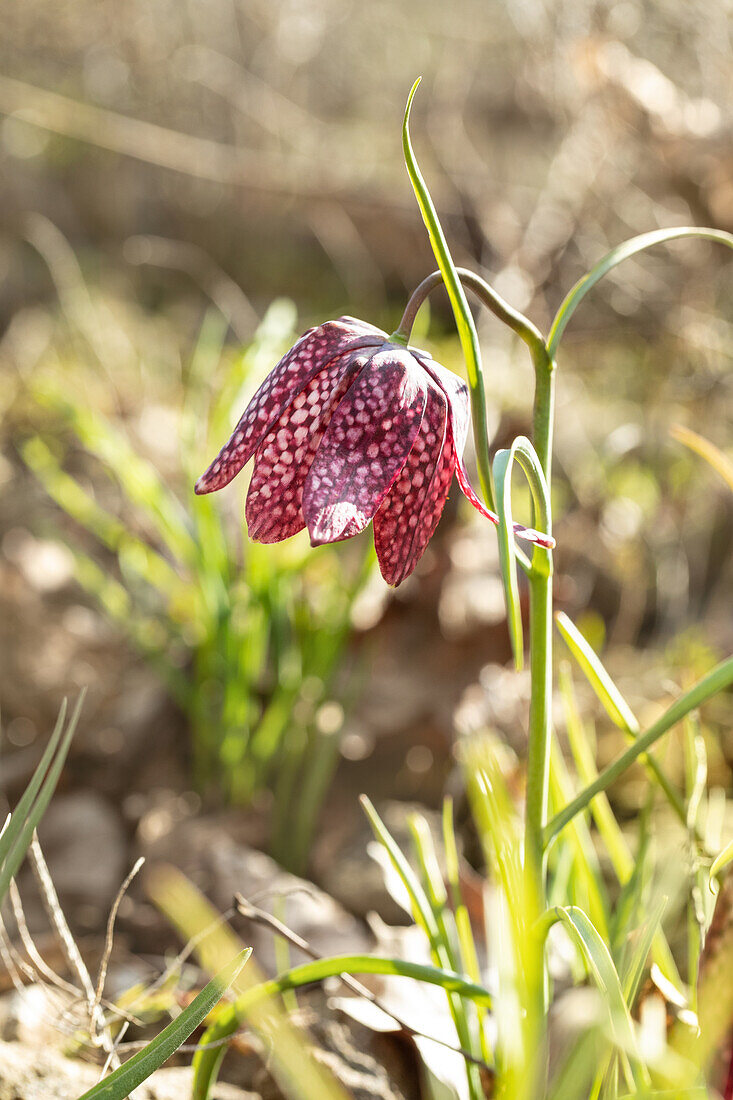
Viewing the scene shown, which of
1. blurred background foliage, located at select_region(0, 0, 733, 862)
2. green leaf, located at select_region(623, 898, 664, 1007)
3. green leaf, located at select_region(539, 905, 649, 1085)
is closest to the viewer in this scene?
green leaf, located at select_region(539, 905, 649, 1085)

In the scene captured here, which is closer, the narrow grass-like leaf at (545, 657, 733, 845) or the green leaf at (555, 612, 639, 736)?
the narrow grass-like leaf at (545, 657, 733, 845)

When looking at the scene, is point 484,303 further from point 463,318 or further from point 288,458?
point 288,458

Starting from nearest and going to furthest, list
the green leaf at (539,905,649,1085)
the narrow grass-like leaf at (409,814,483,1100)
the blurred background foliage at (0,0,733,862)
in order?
the green leaf at (539,905,649,1085)
the narrow grass-like leaf at (409,814,483,1100)
the blurred background foliage at (0,0,733,862)

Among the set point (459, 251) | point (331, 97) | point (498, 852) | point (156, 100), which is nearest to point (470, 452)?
point (459, 251)

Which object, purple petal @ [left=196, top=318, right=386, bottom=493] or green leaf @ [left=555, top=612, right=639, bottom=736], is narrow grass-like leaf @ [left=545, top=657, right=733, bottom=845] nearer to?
green leaf @ [left=555, top=612, right=639, bottom=736]

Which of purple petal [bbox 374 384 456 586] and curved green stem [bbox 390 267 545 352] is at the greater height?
curved green stem [bbox 390 267 545 352]

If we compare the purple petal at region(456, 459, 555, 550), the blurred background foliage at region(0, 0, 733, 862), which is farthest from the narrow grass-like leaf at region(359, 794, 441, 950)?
the blurred background foliage at region(0, 0, 733, 862)

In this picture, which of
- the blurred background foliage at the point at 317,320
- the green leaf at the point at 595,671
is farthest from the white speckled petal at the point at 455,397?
the blurred background foliage at the point at 317,320

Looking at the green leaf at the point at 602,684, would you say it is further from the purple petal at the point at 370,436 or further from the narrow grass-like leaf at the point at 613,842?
the purple petal at the point at 370,436

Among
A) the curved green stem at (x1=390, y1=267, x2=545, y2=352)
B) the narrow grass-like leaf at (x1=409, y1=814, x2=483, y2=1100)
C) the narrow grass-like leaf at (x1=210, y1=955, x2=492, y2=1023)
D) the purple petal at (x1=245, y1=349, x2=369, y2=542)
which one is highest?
the curved green stem at (x1=390, y1=267, x2=545, y2=352)
